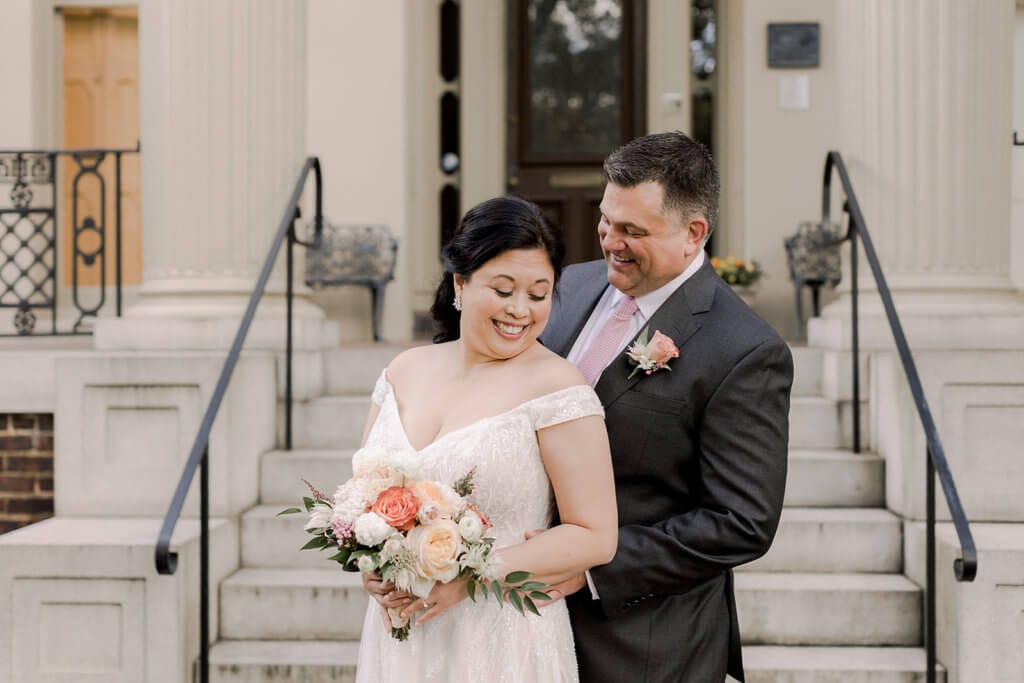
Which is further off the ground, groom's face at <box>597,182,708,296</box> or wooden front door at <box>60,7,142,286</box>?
wooden front door at <box>60,7,142,286</box>

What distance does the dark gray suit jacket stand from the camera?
224cm

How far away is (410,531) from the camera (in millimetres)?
1976

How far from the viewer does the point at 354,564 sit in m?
2.04

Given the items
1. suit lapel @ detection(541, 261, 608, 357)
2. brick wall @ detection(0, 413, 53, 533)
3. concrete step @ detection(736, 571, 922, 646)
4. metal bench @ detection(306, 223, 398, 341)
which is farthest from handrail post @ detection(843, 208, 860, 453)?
brick wall @ detection(0, 413, 53, 533)

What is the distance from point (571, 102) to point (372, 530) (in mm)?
7297

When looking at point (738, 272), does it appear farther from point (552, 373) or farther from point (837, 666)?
point (552, 373)

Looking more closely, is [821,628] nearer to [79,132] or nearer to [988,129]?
[988,129]

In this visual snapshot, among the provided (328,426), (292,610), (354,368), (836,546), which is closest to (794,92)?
(354,368)

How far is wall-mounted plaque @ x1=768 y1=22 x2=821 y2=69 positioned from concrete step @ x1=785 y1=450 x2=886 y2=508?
4.42 meters

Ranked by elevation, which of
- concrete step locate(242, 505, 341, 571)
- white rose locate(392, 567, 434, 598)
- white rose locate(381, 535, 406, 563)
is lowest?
concrete step locate(242, 505, 341, 571)

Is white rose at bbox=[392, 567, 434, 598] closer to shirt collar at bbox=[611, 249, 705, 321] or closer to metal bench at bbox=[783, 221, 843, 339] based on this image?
shirt collar at bbox=[611, 249, 705, 321]

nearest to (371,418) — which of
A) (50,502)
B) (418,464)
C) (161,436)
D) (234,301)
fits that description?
(418,464)

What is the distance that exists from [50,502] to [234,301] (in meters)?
1.31

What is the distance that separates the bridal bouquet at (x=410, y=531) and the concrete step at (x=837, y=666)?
2.08m
